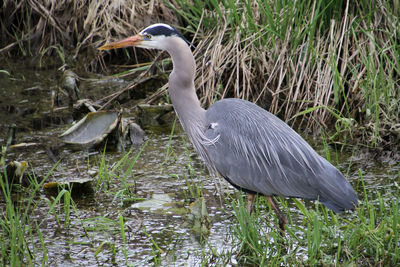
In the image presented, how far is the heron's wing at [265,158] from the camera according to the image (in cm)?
345

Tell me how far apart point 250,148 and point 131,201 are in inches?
34.6

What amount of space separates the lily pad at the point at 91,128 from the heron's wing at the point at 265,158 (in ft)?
3.85

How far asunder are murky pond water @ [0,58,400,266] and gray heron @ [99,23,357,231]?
0.89 ft

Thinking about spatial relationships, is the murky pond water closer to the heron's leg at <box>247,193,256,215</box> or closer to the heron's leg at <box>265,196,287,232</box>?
the heron's leg at <box>247,193,256,215</box>

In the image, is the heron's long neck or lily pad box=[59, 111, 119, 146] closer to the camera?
the heron's long neck

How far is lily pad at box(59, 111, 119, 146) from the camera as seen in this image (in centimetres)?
471

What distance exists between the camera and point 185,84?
3.92m

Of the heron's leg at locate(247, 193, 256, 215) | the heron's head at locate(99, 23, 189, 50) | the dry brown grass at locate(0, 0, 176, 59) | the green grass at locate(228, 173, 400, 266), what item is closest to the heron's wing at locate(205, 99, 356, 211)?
the heron's leg at locate(247, 193, 256, 215)

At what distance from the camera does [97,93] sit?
5848mm

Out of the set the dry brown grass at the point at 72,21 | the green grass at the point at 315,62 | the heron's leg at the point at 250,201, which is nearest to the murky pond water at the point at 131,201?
the heron's leg at the point at 250,201

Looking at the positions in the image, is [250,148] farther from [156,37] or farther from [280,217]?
[156,37]

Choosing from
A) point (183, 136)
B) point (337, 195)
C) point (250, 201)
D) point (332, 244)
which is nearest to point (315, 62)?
point (183, 136)

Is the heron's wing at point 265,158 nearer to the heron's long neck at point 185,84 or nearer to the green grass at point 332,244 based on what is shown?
the heron's long neck at point 185,84

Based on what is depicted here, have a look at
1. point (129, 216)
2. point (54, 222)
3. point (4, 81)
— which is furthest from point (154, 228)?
point (4, 81)
